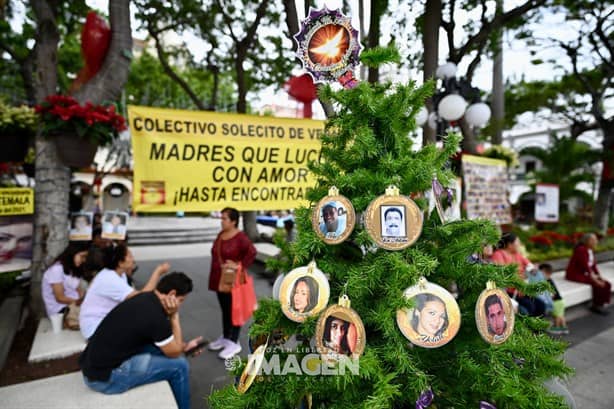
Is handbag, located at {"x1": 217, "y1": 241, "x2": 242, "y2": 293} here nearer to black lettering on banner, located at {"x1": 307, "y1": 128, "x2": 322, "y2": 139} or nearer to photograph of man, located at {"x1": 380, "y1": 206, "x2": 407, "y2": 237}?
black lettering on banner, located at {"x1": 307, "y1": 128, "x2": 322, "y2": 139}

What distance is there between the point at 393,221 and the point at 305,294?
0.47 metres

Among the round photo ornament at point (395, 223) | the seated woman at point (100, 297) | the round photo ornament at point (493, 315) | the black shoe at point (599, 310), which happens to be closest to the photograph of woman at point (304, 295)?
the round photo ornament at point (395, 223)

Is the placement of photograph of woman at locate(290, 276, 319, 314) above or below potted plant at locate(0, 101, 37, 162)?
below

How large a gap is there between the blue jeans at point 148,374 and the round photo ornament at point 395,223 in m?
2.19

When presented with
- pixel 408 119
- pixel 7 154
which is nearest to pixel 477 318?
pixel 408 119

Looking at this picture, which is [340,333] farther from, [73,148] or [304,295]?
[73,148]

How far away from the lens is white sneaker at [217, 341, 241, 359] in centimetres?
395

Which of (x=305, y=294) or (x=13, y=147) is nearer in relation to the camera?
(x=305, y=294)

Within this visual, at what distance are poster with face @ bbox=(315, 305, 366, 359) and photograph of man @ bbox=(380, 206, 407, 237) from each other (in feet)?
1.15

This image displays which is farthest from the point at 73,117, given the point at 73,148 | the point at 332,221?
the point at 332,221

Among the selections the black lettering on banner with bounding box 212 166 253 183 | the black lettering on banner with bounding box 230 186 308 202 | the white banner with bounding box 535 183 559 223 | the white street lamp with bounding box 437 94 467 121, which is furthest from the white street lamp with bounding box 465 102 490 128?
the white banner with bounding box 535 183 559 223

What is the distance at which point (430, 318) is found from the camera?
1.26 meters

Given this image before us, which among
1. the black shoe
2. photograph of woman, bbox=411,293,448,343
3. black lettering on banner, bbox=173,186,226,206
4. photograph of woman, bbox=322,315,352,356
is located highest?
black lettering on banner, bbox=173,186,226,206

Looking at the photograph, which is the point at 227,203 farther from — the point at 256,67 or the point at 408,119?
the point at 256,67
